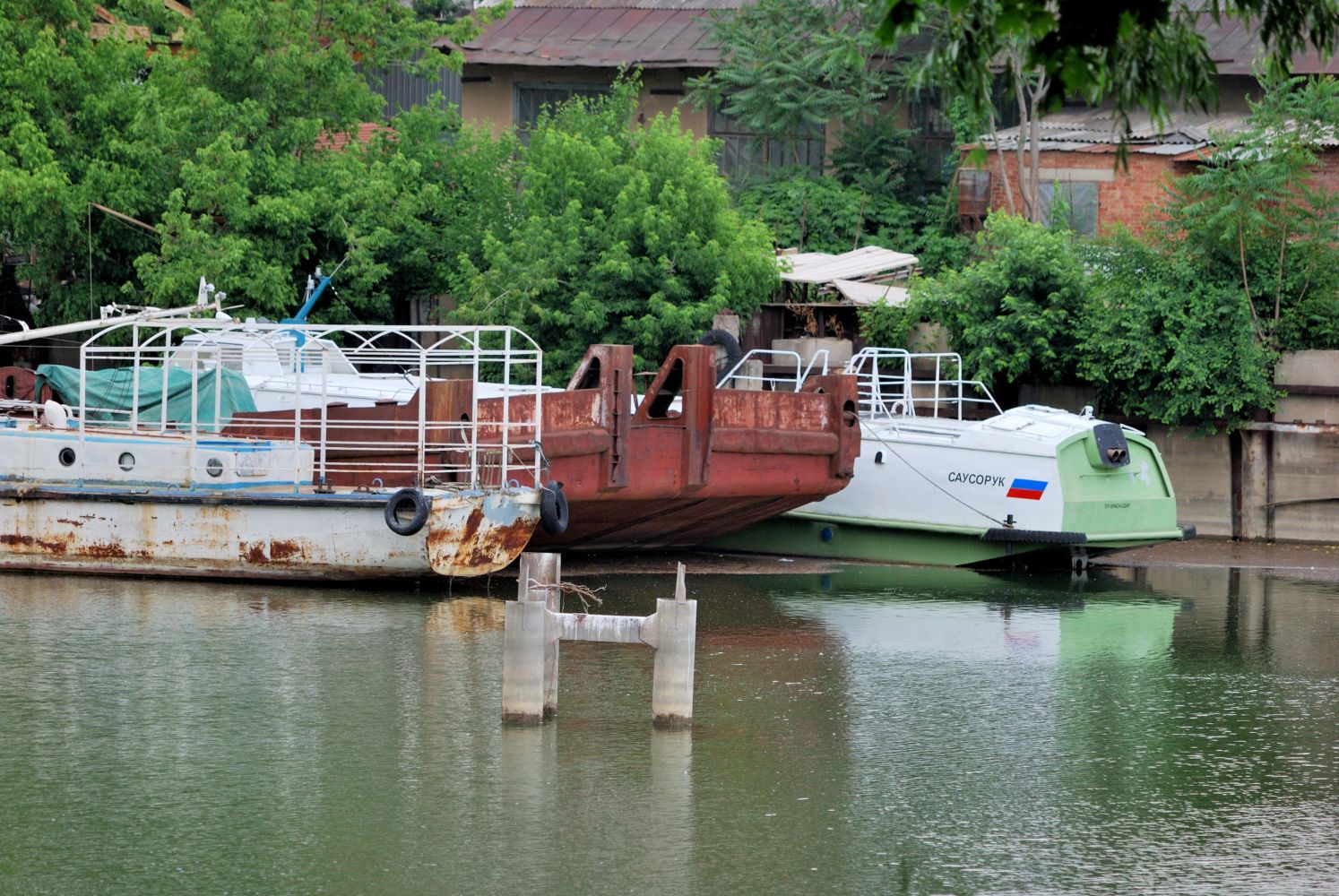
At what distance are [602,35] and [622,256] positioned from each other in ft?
33.8

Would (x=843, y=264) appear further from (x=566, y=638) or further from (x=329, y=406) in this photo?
(x=566, y=638)

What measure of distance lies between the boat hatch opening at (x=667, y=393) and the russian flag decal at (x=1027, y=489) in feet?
13.6

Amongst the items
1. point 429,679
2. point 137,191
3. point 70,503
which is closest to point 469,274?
point 137,191

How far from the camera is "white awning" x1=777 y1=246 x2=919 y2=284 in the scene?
29203 mm

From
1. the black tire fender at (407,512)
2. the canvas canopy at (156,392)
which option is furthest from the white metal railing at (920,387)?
the canvas canopy at (156,392)

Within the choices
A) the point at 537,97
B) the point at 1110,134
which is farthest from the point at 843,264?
A: the point at 537,97

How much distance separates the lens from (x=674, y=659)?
11930mm

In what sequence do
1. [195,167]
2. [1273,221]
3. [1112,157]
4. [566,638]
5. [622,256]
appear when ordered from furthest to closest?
[1112,157]
[195,167]
[622,256]
[1273,221]
[566,638]

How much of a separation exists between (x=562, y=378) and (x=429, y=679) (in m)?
13.4

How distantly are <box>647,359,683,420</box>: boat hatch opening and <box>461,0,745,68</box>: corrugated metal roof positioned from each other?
14.6 m

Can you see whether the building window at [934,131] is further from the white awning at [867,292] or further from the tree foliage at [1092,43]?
the tree foliage at [1092,43]

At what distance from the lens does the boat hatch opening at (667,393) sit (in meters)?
20.8

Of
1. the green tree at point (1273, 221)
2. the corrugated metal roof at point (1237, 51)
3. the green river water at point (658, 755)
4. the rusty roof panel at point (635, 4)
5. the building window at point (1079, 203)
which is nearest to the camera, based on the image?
the green river water at point (658, 755)

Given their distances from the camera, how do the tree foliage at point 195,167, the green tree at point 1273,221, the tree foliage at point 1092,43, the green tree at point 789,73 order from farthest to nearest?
the green tree at point 789,73
the tree foliage at point 195,167
the green tree at point 1273,221
the tree foliage at point 1092,43
